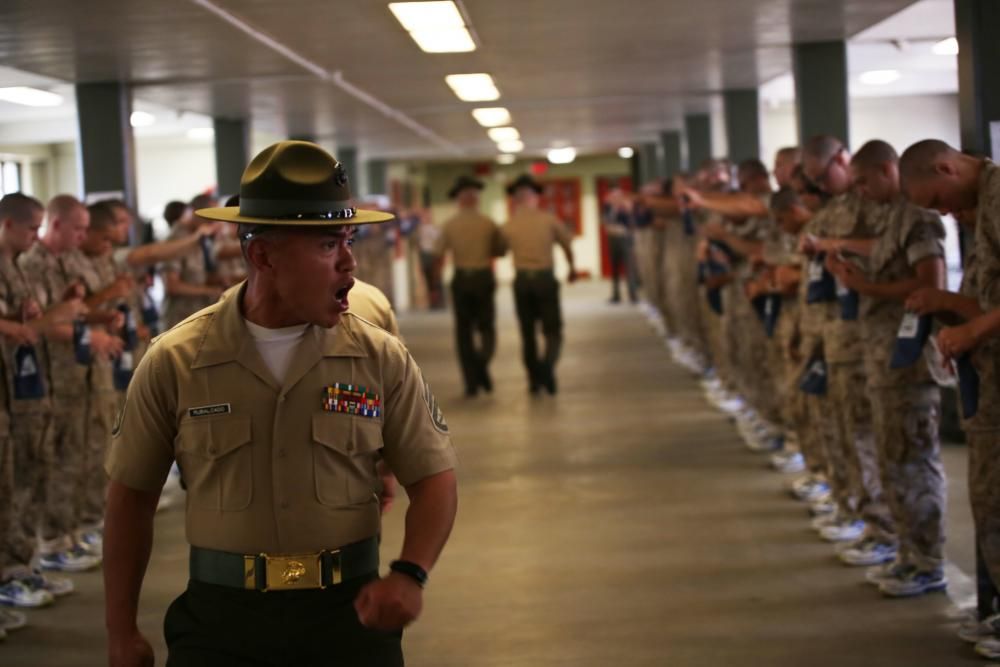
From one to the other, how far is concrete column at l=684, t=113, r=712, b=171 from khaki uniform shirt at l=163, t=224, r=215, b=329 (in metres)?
8.37

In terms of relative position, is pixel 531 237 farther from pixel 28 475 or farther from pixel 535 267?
pixel 28 475

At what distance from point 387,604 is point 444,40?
21.1 feet

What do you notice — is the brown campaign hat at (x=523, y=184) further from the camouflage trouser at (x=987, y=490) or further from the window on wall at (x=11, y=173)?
the camouflage trouser at (x=987, y=490)

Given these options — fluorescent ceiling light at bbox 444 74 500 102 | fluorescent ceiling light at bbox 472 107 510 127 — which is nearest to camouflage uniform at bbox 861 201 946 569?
fluorescent ceiling light at bbox 444 74 500 102

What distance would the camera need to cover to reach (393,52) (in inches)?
352

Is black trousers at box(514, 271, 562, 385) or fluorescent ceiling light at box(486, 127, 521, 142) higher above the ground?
fluorescent ceiling light at box(486, 127, 521, 142)

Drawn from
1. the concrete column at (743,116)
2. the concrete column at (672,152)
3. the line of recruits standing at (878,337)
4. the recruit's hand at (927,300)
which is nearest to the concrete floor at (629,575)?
the line of recruits standing at (878,337)

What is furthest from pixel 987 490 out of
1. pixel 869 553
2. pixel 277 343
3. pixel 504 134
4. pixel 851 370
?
pixel 504 134

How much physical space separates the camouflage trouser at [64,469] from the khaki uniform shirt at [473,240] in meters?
6.03

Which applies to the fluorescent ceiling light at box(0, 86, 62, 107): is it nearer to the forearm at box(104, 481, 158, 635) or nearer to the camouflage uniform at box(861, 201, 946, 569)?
the camouflage uniform at box(861, 201, 946, 569)

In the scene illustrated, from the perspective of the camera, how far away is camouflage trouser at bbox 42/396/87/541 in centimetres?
664

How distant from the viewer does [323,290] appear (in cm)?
261

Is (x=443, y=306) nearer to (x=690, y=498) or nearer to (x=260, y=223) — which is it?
(x=690, y=498)

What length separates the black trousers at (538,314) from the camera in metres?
12.4
